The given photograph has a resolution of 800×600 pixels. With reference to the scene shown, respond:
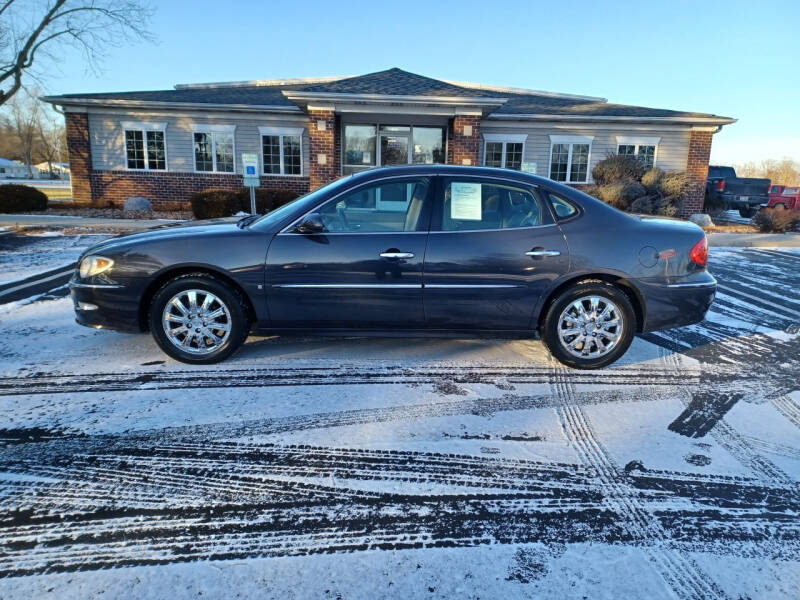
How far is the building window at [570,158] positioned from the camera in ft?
60.4

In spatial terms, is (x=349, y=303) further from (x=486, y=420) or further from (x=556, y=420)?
(x=556, y=420)

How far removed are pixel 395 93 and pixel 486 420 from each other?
45.9 ft

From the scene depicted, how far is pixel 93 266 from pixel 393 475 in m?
3.00

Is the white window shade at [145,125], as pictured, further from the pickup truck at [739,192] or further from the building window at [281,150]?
the pickup truck at [739,192]

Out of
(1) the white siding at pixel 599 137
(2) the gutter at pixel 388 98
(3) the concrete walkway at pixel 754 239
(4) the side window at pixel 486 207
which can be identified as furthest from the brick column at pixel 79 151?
(3) the concrete walkway at pixel 754 239

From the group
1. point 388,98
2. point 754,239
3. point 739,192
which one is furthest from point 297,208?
point 739,192

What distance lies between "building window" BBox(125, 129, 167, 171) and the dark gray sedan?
1569cm

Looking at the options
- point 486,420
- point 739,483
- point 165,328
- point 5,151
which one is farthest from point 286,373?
point 5,151

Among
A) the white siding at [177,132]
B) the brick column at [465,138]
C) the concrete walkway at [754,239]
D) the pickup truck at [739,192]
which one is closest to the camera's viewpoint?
the concrete walkway at [754,239]

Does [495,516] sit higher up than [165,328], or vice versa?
[165,328]

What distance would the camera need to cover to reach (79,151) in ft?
57.6

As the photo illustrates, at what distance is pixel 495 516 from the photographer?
2.33 m

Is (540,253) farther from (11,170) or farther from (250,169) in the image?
(11,170)

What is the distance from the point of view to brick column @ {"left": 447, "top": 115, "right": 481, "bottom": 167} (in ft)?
52.4
